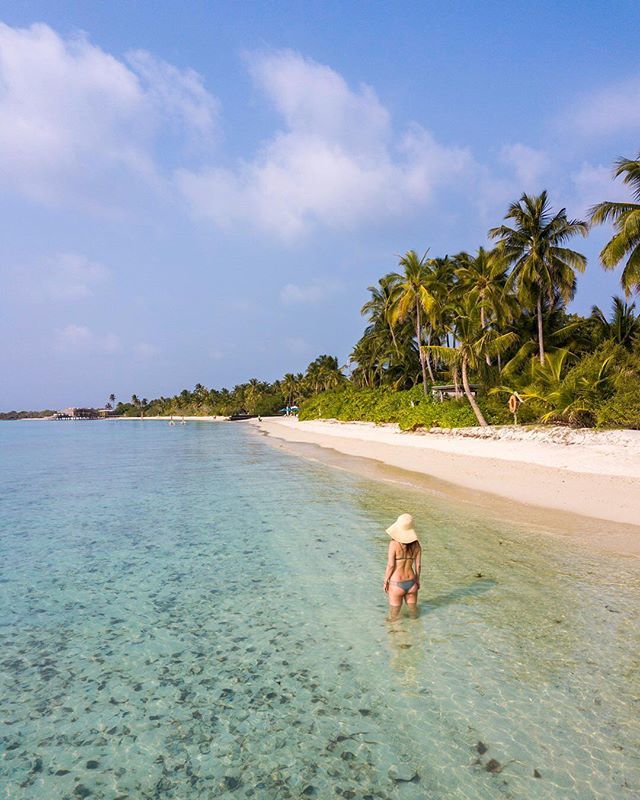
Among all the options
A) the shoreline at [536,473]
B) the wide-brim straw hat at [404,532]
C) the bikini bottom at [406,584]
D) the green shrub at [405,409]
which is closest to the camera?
the wide-brim straw hat at [404,532]

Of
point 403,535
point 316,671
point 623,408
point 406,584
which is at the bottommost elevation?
point 316,671

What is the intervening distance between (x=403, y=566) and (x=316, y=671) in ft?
5.52

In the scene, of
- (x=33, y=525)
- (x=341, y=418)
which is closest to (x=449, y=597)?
(x=33, y=525)

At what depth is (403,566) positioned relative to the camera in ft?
20.1

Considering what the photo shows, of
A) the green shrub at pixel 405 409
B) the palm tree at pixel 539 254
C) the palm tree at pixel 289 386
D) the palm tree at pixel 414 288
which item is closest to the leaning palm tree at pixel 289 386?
the palm tree at pixel 289 386

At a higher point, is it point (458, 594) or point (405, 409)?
point (405, 409)

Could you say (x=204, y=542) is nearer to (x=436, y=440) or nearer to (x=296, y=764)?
(x=296, y=764)

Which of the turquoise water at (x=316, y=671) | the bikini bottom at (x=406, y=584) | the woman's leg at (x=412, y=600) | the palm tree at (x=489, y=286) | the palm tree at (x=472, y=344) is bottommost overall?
the turquoise water at (x=316, y=671)

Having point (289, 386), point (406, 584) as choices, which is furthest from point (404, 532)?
point (289, 386)

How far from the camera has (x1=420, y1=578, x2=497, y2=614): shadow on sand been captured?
668cm

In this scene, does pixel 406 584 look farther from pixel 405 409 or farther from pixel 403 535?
pixel 405 409

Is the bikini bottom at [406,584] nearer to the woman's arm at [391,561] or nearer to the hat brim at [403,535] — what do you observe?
the woman's arm at [391,561]

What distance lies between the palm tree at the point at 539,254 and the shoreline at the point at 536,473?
10.8 m

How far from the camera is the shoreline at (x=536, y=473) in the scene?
10.8 metres
